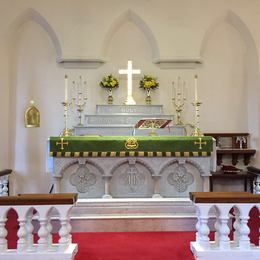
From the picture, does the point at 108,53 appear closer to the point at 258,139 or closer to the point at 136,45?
the point at 136,45

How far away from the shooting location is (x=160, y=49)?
22.9 feet

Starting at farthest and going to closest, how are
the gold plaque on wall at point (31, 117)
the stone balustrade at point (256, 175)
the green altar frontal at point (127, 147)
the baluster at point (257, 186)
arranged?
the gold plaque on wall at point (31, 117) → the stone balustrade at point (256, 175) → the baluster at point (257, 186) → the green altar frontal at point (127, 147)

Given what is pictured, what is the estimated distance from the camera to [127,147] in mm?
5152

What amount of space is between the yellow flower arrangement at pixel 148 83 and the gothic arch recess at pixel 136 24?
46cm

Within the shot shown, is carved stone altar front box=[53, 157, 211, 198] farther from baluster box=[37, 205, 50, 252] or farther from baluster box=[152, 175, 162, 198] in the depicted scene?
baluster box=[37, 205, 50, 252]

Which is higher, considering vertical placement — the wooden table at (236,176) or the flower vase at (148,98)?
the flower vase at (148,98)

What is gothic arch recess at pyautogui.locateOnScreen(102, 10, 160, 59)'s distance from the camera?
703 cm

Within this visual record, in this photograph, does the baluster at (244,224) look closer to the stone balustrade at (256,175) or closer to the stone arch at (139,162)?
the stone arch at (139,162)

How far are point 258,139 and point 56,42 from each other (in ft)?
14.3

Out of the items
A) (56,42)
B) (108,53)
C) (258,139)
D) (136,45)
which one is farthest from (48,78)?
(258,139)

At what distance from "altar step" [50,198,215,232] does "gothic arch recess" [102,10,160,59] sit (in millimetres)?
3342

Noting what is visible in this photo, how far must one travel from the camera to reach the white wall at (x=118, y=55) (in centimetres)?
694

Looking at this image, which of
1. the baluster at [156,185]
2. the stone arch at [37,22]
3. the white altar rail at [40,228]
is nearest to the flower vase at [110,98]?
the stone arch at [37,22]

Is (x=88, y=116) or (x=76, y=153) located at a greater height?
(x=88, y=116)
